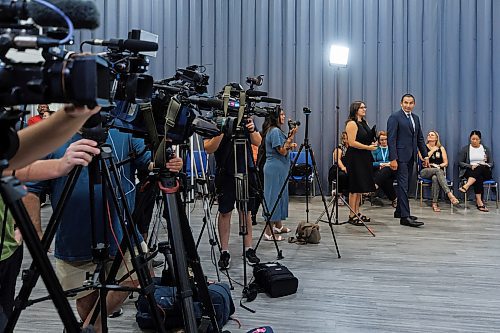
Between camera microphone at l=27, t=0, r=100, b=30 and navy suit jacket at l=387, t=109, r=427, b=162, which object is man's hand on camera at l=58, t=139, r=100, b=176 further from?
navy suit jacket at l=387, t=109, r=427, b=162

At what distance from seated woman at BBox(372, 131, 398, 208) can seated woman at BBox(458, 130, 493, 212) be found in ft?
3.29

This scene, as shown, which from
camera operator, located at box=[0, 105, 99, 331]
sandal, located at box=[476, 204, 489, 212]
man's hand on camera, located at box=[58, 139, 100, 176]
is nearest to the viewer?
camera operator, located at box=[0, 105, 99, 331]

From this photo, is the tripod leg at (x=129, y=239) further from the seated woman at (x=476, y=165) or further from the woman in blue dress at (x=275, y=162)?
the seated woman at (x=476, y=165)

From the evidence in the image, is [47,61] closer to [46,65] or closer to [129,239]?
[46,65]

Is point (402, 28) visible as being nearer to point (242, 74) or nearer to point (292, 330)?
point (242, 74)

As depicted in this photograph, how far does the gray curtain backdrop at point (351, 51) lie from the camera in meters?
8.44

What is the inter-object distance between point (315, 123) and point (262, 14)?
83.2 inches

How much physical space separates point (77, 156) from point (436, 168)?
23.4 ft

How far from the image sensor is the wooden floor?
3.05m

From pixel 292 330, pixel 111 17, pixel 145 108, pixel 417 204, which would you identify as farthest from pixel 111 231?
pixel 111 17

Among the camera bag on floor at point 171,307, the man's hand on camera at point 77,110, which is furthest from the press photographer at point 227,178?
the man's hand on camera at point 77,110

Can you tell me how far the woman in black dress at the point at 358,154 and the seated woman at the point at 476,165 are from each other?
2455 mm

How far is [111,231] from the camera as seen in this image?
206cm

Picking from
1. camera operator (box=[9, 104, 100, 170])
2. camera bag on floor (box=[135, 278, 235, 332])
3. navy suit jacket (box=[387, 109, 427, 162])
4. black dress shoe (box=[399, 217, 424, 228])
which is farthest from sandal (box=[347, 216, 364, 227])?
camera operator (box=[9, 104, 100, 170])
